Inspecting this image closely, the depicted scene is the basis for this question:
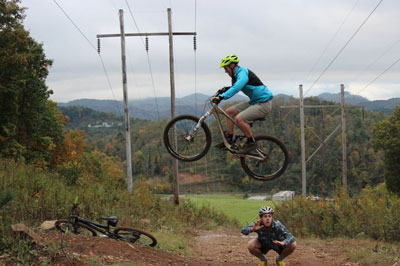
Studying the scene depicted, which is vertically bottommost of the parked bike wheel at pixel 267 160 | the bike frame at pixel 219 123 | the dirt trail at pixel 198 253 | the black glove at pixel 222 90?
the dirt trail at pixel 198 253

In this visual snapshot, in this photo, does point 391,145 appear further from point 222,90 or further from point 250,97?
point 222,90

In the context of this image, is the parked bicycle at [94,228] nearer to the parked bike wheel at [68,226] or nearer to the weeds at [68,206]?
the parked bike wheel at [68,226]

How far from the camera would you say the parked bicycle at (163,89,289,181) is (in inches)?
355

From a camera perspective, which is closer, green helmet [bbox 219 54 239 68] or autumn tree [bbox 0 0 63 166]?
green helmet [bbox 219 54 239 68]

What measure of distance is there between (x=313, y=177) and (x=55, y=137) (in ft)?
131

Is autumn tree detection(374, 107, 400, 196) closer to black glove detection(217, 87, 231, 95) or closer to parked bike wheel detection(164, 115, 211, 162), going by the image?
parked bike wheel detection(164, 115, 211, 162)

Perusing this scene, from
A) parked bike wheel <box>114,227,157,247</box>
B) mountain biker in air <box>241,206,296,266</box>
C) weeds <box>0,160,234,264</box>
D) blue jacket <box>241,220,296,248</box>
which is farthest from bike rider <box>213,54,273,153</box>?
weeds <box>0,160,234,264</box>

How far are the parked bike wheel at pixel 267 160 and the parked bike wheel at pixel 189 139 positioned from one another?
834 millimetres

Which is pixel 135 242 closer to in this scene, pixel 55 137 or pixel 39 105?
pixel 39 105

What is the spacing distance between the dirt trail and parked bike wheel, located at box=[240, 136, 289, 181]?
121 inches

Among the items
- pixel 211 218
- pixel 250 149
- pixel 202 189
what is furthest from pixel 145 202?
pixel 202 189

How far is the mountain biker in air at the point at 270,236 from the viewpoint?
9.52m

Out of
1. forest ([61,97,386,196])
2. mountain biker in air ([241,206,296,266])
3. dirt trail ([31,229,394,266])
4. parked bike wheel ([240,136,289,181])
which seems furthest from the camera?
forest ([61,97,386,196])

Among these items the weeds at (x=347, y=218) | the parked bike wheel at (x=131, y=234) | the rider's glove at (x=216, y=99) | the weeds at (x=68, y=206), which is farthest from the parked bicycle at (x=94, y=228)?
the weeds at (x=347, y=218)
